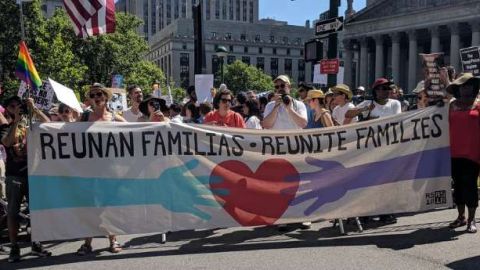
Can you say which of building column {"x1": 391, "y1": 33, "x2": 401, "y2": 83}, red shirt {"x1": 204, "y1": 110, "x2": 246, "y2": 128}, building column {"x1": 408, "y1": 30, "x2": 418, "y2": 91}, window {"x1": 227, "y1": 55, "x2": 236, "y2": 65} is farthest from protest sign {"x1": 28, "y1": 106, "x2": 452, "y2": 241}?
window {"x1": 227, "y1": 55, "x2": 236, "y2": 65}

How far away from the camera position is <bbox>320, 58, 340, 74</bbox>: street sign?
40.1 ft

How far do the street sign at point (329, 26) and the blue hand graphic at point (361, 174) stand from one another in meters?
4.96

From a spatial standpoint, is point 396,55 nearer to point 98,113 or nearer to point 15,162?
point 98,113

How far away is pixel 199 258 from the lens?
6.07 m

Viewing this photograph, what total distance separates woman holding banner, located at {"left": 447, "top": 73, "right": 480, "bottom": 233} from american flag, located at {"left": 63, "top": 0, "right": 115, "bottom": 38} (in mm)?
4573

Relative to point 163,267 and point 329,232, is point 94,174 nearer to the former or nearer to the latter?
point 163,267

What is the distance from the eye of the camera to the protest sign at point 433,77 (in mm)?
7664

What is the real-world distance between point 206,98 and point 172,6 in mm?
157183

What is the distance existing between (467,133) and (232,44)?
425ft

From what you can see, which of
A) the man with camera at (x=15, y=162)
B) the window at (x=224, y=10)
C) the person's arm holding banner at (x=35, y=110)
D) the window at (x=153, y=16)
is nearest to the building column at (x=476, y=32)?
the person's arm holding banner at (x=35, y=110)

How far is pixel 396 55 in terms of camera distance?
81062 mm

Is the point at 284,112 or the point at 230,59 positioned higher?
the point at 230,59

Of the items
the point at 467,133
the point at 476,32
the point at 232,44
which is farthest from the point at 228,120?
the point at 232,44

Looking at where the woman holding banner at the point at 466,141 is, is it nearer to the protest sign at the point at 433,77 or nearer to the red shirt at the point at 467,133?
the red shirt at the point at 467,133
